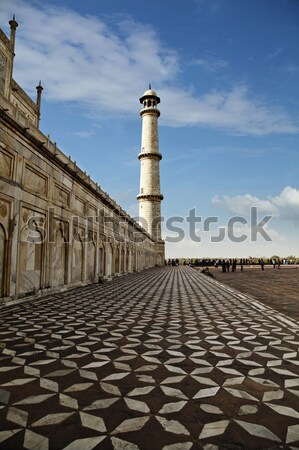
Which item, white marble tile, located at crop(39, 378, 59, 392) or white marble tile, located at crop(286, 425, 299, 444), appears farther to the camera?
white marble tile, located at crop(39, 378, 59, 392)

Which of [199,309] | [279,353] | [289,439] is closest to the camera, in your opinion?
[289,439]

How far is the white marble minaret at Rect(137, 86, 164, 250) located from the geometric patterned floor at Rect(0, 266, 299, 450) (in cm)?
3677

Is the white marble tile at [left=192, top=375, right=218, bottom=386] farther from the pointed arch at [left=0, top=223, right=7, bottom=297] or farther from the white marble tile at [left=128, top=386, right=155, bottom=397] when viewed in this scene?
the pointed arch at [left=0, top=223, right=7, bottom=297]

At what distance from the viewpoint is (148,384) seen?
309cm

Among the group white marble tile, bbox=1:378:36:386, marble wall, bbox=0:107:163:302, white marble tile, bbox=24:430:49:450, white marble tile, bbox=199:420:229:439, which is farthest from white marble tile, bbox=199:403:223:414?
marble wall, bbox=0:107:163:302

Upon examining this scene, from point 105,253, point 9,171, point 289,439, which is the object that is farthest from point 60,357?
point 105,253

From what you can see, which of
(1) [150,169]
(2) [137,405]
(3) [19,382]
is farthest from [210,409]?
(1) [150,169]

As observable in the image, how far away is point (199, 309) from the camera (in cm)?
773

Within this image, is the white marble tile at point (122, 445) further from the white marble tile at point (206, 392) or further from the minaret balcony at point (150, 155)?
the minaret balcony at point (150, 155)

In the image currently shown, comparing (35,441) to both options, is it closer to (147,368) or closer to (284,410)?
(147,368)

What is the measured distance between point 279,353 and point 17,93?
2390cm

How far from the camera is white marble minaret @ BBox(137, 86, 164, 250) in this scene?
4234cm

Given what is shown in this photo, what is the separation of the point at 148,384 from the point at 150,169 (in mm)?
40218

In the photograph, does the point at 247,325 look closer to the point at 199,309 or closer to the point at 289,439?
the point at 199,309
